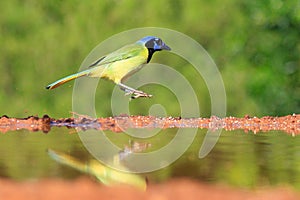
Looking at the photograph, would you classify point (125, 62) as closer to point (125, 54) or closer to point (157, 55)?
point (125, 54)

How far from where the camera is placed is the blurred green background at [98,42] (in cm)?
1056

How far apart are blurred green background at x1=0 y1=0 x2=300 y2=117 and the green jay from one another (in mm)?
2940

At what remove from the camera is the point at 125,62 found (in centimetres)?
743

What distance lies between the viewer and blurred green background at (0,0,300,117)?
416 inches

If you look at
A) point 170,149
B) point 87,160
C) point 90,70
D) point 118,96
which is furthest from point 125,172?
point 118,96

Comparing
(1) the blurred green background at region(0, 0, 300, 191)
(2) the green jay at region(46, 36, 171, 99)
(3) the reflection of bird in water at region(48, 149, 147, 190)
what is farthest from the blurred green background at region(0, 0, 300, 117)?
(3) the reflection of bird in water at region(48, 149, 147, 190)

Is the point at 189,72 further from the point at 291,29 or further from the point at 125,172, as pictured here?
the point at 125,172

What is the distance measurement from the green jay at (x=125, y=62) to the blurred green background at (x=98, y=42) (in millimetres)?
2940

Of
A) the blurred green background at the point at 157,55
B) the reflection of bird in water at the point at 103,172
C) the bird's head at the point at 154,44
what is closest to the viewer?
the reflection of bird in water at the point at 103,172

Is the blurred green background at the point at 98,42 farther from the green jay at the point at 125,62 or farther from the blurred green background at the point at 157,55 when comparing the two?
the green jay at the point at 125,62

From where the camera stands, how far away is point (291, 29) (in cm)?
1057

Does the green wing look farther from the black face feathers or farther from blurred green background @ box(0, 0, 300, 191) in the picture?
blurred green background @ box(0, 0, 300, 191)

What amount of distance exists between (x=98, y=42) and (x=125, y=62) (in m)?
3.27

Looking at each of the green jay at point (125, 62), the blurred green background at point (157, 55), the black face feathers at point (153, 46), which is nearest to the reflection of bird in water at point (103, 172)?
the green jay at point (125, 62)
